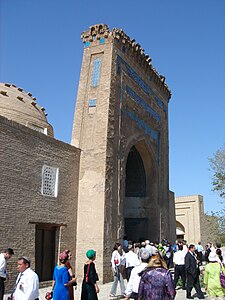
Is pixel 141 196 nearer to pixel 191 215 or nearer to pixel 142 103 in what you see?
pixel 142 103

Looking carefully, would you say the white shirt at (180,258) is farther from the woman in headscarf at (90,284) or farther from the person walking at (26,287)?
the person walking at (26,287)

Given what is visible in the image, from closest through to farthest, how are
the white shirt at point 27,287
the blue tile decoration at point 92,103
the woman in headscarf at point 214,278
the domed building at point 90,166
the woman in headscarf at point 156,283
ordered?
the woman in headscarf at point 156,283 < the white shirt at point 27,287 < the woman in headscarf at point 214,278 < the domed building at point 90,166 < the blue tile decoration at point 92,103

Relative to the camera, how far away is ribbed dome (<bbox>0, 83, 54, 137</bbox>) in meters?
12.7

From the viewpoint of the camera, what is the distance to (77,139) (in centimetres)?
1209

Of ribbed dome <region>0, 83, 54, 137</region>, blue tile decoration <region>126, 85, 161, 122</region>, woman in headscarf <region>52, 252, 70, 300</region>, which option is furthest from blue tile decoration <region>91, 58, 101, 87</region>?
woman in headscarf <region>52, 252, 70, 300</region>

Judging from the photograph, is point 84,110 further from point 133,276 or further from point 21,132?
point 133,276

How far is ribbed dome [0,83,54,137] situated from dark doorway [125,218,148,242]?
5.20m

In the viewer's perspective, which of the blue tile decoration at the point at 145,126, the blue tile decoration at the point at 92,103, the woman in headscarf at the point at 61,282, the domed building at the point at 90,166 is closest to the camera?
the woman in headscarf at the point at 61,282

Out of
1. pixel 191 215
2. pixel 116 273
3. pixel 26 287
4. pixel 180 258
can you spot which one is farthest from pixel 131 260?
pixel 191 215

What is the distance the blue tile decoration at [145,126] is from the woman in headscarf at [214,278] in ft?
27.9

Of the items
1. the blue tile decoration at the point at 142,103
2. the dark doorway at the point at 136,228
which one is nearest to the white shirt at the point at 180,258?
the dark doorway at the point at 136,228

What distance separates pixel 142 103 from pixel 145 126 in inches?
37.7

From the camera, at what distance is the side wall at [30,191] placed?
8953mm

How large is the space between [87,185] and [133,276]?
22.0 ft
